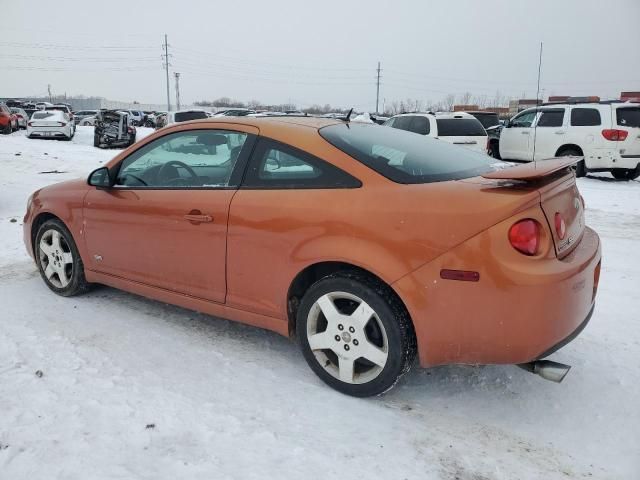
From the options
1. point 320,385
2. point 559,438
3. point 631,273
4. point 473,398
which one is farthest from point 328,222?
point 631,273

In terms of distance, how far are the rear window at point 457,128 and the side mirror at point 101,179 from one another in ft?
31.5

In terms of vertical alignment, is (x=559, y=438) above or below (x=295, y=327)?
below

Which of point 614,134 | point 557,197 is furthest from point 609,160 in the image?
point 557,197

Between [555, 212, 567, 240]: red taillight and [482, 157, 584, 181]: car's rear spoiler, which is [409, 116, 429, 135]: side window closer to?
[482, 157, 584, 181]: car's rear spoiler

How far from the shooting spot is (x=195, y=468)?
7.41 ft

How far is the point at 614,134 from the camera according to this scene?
1143 cm

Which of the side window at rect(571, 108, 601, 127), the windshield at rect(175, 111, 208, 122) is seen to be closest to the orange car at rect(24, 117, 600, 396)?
the side window at rect(571, 108, 601, 127)

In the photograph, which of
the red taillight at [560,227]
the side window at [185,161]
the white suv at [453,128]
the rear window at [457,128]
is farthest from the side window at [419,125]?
the red taillight at [560,227]

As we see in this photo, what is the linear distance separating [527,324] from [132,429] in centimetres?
194

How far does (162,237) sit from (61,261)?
4.48 ft

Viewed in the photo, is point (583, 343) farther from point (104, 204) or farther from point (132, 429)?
point (104, 204)

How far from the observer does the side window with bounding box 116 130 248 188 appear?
11.0 feet

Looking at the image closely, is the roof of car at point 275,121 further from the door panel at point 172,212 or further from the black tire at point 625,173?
the black tire at point 625,173

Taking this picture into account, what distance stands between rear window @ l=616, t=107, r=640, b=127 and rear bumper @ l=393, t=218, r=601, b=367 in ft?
35.3
